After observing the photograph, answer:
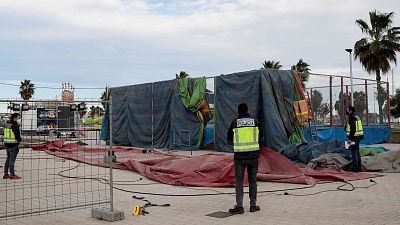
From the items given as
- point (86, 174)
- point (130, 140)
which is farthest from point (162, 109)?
point (86, 174)

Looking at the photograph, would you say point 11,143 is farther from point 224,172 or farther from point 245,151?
point 245,151

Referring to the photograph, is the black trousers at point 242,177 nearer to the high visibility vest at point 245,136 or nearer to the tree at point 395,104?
the high visibility vest at point 245,136

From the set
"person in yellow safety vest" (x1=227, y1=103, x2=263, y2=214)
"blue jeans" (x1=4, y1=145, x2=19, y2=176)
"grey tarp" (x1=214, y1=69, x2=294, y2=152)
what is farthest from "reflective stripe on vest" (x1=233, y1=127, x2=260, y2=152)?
"grey tarp" (x1=214, y1=69, x2=294, y2=152)

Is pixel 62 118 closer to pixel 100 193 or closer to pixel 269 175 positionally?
pixel 100 193

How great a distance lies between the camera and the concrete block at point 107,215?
679 cm

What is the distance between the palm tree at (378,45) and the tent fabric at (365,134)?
1143cm

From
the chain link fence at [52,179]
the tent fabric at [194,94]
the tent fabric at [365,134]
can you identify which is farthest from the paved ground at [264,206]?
the tent fabric at [365,134]

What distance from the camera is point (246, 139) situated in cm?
739

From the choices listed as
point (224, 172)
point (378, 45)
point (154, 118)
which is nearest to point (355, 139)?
point (224, 172)

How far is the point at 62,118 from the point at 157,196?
7.95 feet

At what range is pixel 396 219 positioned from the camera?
671cm

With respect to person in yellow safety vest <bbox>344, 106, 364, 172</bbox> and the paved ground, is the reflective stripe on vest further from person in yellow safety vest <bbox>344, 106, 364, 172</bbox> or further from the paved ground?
person in yellow safety vest <bbox>344, 106, 364, 172</bbox>

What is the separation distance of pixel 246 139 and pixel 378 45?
31.1 meters

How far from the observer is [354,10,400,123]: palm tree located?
34781 mm
